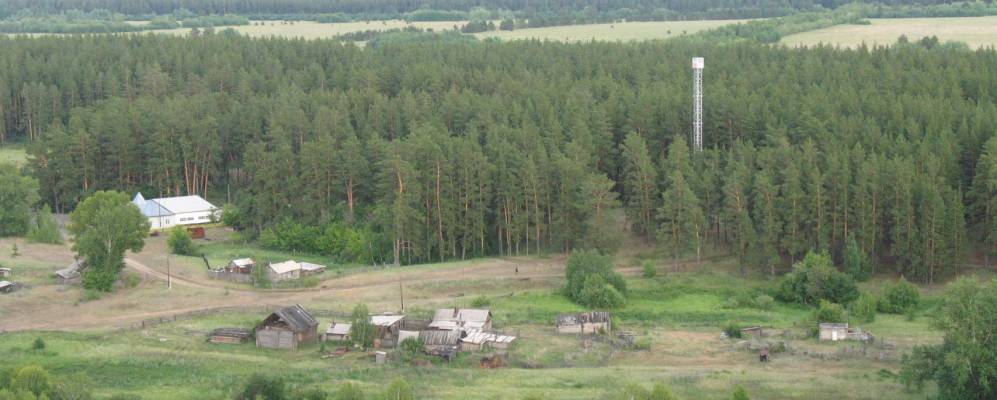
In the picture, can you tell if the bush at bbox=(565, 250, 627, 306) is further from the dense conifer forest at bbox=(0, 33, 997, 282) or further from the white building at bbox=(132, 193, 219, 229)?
the white building at bbox=(132, 193, 219, 229)

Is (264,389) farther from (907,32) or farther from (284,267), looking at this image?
(907,32)

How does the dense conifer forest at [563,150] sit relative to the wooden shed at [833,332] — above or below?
above

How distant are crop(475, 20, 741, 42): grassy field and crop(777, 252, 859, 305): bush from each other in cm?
10664

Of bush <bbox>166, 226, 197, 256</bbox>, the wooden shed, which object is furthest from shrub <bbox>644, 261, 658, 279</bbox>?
bush <bbox>166, 226, 197, 256</bbox>

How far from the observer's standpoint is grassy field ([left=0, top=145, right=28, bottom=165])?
355 ft

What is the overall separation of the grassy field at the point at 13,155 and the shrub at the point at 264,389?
6375cm

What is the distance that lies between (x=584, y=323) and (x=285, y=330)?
11.9 metres

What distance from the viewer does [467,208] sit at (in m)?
78.4

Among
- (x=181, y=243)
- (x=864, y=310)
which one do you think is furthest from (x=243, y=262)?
(x=864, y=310)

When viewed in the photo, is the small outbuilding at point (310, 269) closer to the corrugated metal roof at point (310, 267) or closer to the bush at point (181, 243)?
the corrugated metal roof at point (310, 267)

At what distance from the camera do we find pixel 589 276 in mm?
66188

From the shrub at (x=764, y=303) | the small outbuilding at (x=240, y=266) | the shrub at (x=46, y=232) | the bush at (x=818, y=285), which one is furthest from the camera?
the shrub at (x=46, y=232)

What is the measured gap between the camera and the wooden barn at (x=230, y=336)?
5888cm

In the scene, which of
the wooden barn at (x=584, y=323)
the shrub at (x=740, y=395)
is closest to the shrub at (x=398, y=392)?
the shrub at (x=740, y=395)
